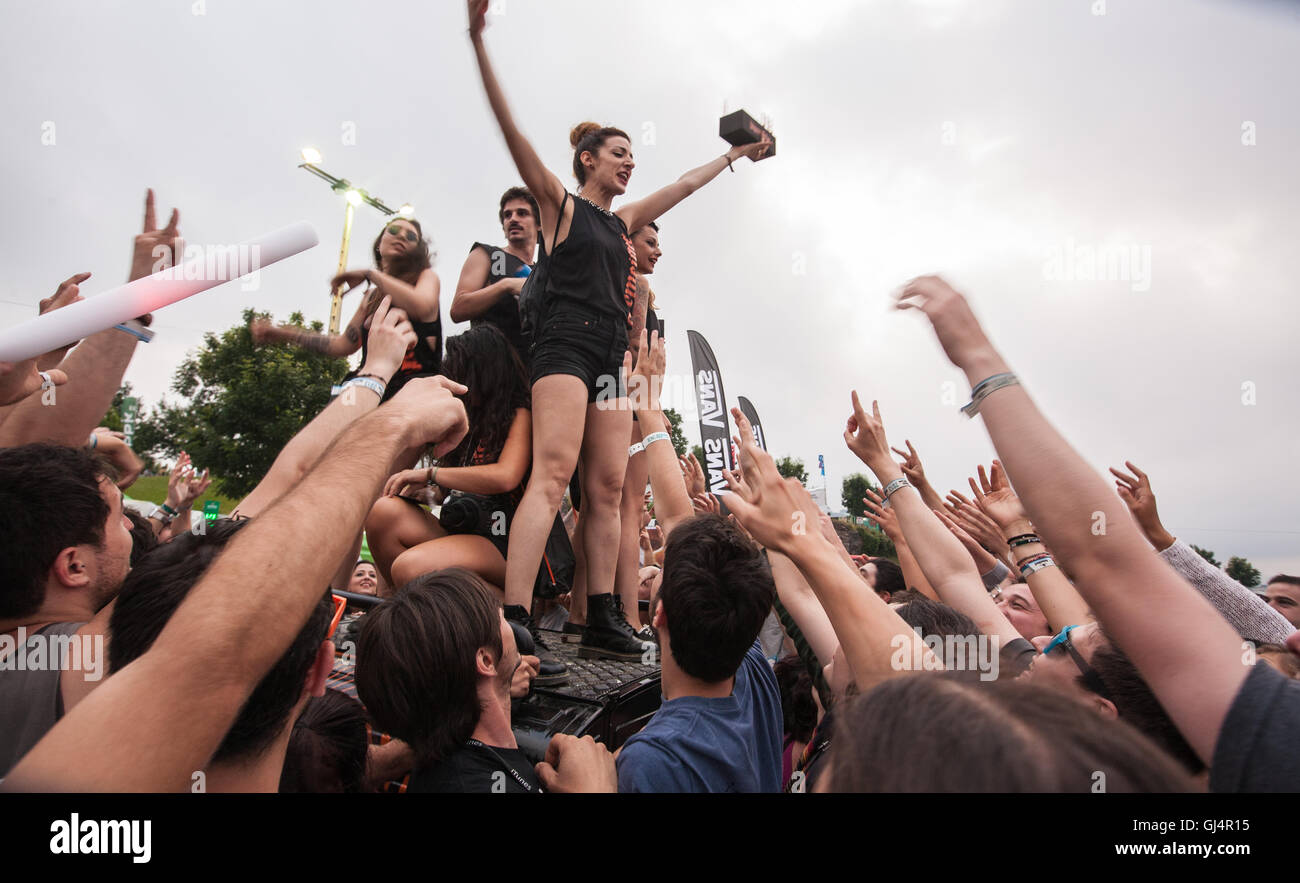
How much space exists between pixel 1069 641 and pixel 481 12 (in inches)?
99.3

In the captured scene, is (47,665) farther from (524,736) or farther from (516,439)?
(516,439)

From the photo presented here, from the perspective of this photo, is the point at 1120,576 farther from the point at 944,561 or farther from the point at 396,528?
the point at 396,528

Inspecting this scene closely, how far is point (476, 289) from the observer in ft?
12.4

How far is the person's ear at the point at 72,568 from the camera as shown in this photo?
4.73ft

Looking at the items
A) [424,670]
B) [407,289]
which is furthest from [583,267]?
[424,670]

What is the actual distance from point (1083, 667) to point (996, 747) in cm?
128

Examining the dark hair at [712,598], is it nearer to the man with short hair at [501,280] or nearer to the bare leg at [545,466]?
the bare leg at [545,466]

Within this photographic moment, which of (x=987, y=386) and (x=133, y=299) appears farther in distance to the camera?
(x=987, y=386)

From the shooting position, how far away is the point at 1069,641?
1.77 meters

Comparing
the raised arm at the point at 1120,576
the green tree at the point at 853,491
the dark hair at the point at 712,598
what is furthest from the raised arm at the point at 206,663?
the green tree at the point at 853,491

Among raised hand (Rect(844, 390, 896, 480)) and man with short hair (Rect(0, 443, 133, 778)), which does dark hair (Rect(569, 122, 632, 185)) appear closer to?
raised hand (Rect(844, 390, 896, 480))

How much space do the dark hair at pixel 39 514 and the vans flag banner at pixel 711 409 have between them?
463 centimetres

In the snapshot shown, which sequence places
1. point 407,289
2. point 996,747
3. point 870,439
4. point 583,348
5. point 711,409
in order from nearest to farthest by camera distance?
point 996,747
point 870,439
point 583,348
point 407,289
point 711,409

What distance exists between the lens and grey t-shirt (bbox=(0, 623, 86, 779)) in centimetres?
124
